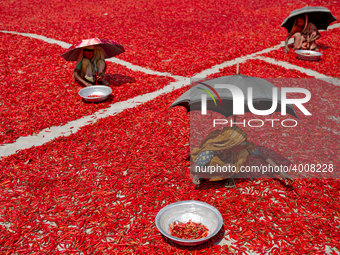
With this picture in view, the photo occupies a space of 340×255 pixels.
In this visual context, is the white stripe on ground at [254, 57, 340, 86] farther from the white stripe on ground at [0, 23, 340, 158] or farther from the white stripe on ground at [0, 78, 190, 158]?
the white stripe on ground at [0, 78, 190, 158]

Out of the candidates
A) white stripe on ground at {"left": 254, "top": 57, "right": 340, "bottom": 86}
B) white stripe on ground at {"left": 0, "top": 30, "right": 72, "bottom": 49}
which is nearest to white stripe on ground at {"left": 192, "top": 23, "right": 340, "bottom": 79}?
white stripe on ground at {"left": 254, "top": 57, "right": 340, "bottom": 86}

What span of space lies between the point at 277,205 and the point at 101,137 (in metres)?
4.11

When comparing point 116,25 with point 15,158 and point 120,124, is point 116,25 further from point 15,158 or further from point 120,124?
point 15,158

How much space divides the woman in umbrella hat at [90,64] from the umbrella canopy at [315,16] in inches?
313

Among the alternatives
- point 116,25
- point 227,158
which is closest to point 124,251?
point 227,158

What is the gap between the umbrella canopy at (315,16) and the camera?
1159 cm

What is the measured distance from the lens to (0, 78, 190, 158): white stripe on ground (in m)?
6.47

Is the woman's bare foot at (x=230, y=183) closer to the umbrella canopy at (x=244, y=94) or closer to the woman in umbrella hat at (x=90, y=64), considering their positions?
the umbrella canopy at (x=244, y=94)

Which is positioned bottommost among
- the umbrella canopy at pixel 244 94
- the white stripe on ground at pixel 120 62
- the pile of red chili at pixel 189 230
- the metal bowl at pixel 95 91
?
the pile of red chili at pixel 189 230

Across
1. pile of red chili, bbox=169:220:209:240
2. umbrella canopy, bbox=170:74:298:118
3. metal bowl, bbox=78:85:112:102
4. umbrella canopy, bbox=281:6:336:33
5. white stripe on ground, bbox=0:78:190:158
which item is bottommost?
pile of red chili, bbox=169:220:209:240

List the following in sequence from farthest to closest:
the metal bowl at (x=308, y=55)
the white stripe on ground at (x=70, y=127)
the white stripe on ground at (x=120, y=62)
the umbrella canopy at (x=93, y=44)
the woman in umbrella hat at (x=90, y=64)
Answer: the metal bowl at (x=308, y=55) → the white stripe on ground at (x=120, y=62) → the woman in umbrella hat at (x=90, y=64) → the umbrella canopy at (x=93, y=44) → the white stripe on ground at (x=70, y=127)

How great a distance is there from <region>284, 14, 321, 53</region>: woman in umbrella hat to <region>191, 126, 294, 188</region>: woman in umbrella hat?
9378 millimetres

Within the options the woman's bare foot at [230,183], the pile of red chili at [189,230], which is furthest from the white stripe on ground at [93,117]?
the pile of red chili at [189,230]

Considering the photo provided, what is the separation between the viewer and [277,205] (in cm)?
474
